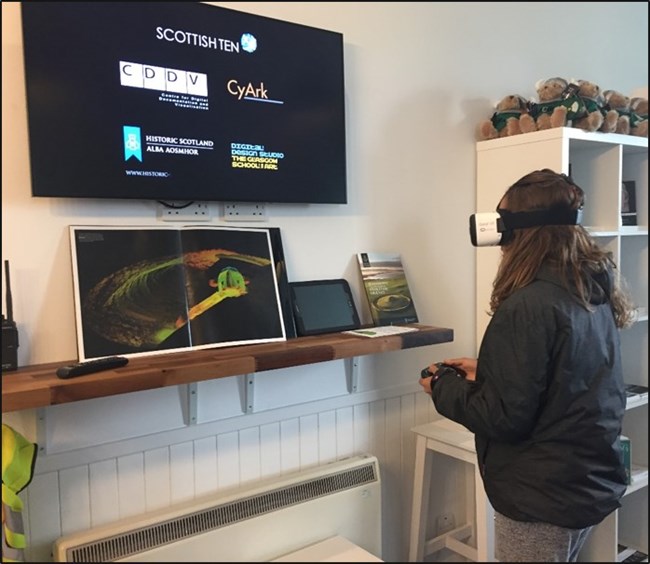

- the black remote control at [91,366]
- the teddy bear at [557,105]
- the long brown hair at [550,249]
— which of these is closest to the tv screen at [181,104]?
the black remote control at [91,366]

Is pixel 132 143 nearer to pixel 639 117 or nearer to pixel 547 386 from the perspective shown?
pixel 547 386

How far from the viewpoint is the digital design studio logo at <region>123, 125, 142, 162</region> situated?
5.16 ft

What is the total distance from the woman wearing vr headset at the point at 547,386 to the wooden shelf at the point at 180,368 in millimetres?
339

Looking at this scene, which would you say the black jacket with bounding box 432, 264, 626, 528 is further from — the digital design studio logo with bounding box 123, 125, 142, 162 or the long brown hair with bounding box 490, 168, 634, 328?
the digital design studio logo with bounding box 123, 125, 142, 162

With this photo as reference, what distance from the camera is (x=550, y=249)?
1.46 meters

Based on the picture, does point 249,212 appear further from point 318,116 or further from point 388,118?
point 388,118

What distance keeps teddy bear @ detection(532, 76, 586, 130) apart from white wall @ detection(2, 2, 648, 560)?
258mm

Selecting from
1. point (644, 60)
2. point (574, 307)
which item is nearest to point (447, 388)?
point (574, 307)

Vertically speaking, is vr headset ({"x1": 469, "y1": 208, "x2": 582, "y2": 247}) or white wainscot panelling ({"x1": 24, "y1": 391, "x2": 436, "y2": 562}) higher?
vr headset ({"x1": 469, "y1": 208, "x2": 582, "y2": 247})

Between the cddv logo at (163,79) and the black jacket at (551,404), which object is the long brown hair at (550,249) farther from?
the cddv logo at (163,79)

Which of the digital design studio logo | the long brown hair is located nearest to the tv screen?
the digital design studio logo

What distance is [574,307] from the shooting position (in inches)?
55.1

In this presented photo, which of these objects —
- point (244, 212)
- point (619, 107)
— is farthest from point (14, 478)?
point (619, 107)

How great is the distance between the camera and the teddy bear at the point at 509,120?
2.23m
